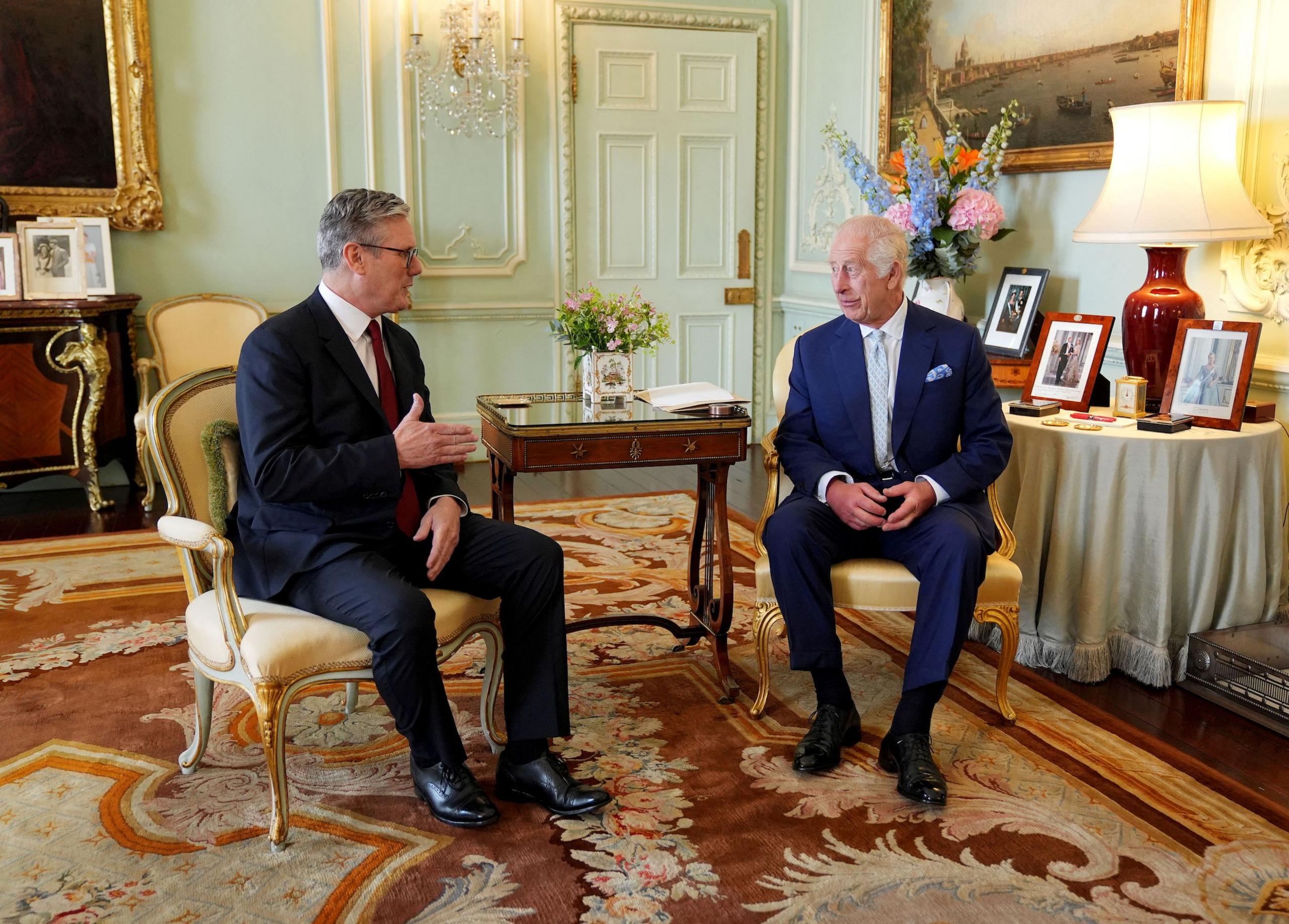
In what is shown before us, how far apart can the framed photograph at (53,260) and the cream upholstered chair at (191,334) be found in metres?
0.36

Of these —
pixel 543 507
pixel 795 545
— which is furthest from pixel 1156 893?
pixel 543 507

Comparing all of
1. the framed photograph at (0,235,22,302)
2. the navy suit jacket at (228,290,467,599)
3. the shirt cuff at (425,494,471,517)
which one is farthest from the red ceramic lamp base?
the framed photograph at (0,235,22,302)

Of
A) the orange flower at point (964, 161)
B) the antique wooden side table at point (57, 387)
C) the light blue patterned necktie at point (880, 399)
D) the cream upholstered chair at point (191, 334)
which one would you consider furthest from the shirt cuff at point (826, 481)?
the antique wooden side table at point (57, 387)

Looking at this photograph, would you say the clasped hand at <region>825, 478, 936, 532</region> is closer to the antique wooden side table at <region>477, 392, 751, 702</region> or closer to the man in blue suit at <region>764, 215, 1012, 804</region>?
the man in blue suit at <region>764, 215, 1012, 804</region>

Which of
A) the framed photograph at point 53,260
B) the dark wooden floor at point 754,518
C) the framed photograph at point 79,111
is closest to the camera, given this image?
the dark wooden floor at point 754,518

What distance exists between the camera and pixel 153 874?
220cm

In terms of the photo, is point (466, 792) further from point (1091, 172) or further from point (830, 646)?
point (1091, 172)

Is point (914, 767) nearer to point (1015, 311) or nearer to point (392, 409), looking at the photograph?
point (392, 409)

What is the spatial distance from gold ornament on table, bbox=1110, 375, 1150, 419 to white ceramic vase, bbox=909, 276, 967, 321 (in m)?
0.85

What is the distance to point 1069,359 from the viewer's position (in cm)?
359

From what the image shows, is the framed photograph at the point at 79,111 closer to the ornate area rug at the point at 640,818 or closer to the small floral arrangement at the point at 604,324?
the ornate area rug at the point at 640,818

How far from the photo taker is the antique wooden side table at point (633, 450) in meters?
2.84

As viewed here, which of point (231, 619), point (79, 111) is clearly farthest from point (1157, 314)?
point (79, 111)

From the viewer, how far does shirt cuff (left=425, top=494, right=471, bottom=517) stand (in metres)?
2.62
